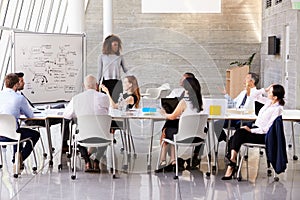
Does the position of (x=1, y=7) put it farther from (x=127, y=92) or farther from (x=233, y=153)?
(x=233, y=153)

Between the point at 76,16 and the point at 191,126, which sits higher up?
the point at 76,16

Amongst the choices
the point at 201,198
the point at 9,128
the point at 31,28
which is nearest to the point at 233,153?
the point at 201,198

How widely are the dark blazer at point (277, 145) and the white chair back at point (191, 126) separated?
80 cm

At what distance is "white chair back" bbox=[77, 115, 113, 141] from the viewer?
6602 millimetres

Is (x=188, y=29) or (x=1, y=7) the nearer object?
(x=1, y=7)

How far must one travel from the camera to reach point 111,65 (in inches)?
329

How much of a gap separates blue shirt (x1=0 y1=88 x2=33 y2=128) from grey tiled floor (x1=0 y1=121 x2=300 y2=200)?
737 millimetres

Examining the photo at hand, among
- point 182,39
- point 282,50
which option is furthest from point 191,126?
point 182,39

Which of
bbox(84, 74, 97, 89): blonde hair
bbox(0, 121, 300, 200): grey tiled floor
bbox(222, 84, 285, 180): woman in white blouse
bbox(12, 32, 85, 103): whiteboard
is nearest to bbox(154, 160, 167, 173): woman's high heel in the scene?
bbox(0, 121, 300, 200): grey tiled floor

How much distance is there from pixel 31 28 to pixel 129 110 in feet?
25.8

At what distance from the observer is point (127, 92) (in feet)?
26.2

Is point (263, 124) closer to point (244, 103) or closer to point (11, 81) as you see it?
point (244, 103)

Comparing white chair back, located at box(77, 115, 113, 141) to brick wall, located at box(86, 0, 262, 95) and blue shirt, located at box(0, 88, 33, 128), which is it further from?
brick wall, located at box(86, 0, 262, 95)

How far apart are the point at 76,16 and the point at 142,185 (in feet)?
25.5
